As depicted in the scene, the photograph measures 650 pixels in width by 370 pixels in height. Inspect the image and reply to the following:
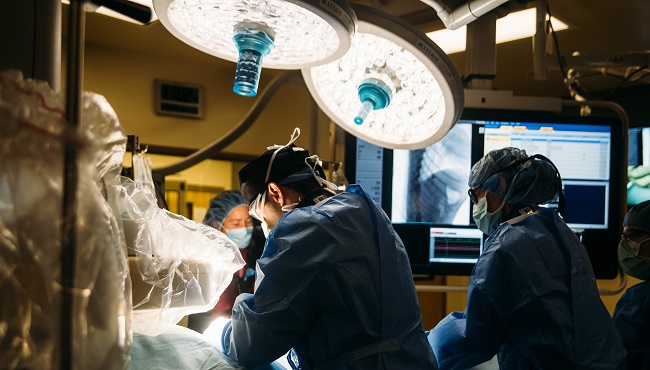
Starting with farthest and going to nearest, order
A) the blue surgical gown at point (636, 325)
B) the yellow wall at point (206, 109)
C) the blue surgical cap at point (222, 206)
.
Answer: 1. the yellow wall at point (206, 109)
2. the blue surgical cap at point (222, 206)
3. the blue surgical gown at point (636, 325)

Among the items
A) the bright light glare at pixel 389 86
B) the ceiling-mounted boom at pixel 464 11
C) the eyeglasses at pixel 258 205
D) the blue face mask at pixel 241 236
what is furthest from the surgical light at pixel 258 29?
the blue face mask at pixel 241 236

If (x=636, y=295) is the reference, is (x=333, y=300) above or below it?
above

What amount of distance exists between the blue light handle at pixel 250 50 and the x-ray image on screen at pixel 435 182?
1692 mm

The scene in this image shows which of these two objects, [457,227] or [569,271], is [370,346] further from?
[457,227]

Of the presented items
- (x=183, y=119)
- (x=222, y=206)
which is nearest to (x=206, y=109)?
(x=183, y=119)

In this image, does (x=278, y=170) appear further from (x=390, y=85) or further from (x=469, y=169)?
(x=469, y=169)

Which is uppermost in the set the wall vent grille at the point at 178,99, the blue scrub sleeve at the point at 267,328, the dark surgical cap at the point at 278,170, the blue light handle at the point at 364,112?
the wall vent grille at the point at 178,99

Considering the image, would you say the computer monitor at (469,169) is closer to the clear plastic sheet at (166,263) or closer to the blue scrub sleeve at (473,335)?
the blue scrub sleeve at (473,335)

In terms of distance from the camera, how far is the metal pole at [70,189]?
2.14 ft

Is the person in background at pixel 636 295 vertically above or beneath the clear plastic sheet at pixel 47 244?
beneath

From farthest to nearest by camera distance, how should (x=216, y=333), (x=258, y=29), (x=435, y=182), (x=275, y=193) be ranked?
1. (x=435, y=182)
2. (x=275, y=193)
3. (x=216, y=333)
4. (x=258, y=29)

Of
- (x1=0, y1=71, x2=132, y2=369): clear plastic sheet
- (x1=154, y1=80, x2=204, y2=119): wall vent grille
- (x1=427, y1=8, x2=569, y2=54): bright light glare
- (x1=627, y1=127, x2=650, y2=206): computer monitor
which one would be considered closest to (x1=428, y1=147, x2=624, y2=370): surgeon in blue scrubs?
(x1=0, y1=71, x2=132, y2=369): clear plastic sheet

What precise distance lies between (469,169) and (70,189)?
7.77ft

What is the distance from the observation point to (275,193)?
6.35 feet
